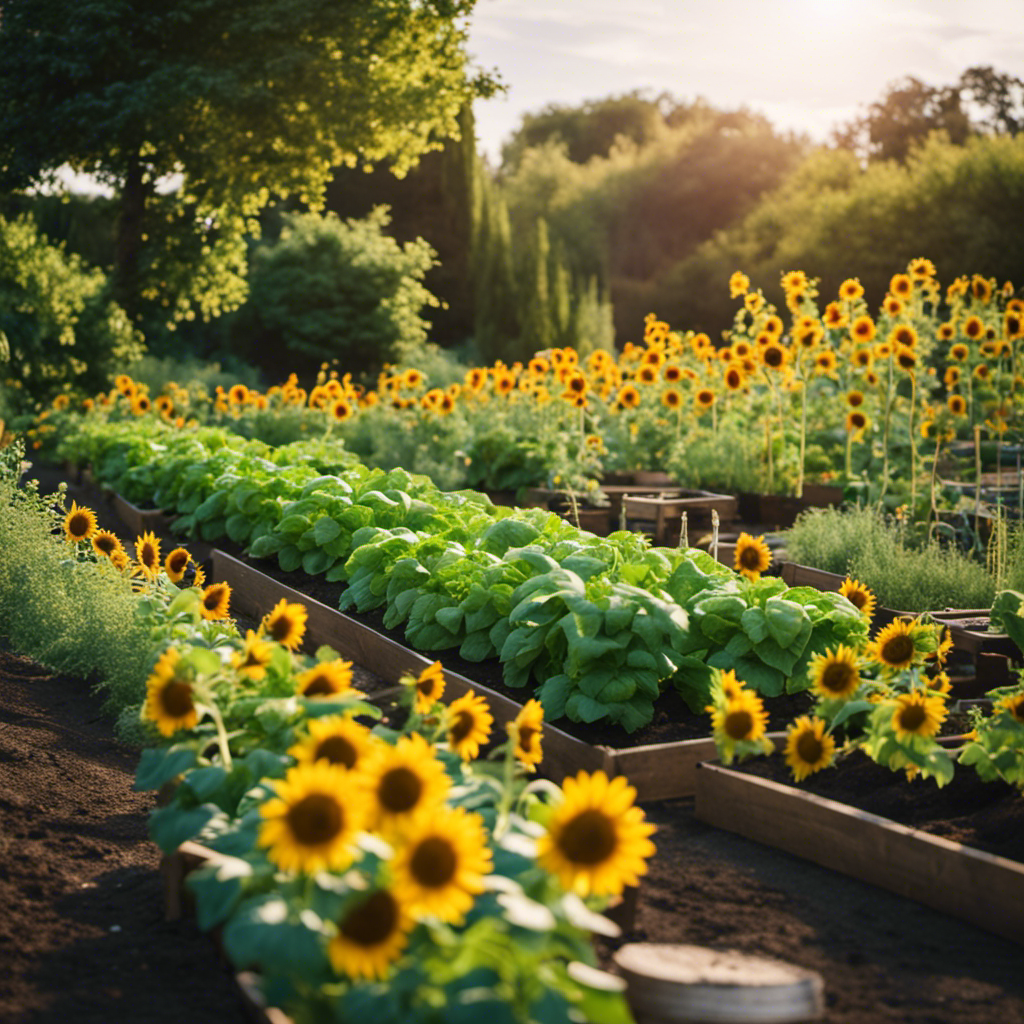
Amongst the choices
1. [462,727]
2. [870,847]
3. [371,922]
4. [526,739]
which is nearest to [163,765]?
[462,727]

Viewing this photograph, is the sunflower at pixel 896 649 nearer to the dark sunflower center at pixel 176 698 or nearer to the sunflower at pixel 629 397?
the dark sunflower center at pixel 176 698

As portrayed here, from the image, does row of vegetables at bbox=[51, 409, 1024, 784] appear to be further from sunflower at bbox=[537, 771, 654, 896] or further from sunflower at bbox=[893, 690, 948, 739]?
sunflower at bbox=[537, 771, 654, 896]

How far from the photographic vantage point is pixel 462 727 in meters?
2.22

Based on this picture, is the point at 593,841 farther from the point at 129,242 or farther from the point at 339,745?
the point at 129,242

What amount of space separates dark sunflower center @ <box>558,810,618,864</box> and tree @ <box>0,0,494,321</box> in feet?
47.9

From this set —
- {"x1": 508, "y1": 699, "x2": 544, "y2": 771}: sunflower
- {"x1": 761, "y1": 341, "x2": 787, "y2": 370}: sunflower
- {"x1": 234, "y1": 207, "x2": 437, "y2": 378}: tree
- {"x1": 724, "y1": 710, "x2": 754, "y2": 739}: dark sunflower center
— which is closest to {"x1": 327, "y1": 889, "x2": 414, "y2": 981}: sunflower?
{"x1": 508, "y1": 699, "x2": 544, "y2": 771}: sunflower

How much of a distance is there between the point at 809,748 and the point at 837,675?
0.22m

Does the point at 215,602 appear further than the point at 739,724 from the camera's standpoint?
Yes

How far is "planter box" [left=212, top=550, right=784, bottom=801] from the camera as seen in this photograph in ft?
10.0

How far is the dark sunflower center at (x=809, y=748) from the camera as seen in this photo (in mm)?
2771

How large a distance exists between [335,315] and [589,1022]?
64.6 feet

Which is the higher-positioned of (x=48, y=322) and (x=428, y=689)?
(x=48, y=322)

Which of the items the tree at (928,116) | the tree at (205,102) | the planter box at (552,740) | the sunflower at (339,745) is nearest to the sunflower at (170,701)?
the sunflower at (339,745)

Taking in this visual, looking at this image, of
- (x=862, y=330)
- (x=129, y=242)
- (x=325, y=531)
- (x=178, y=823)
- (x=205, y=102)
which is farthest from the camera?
(x=129, y=242)
